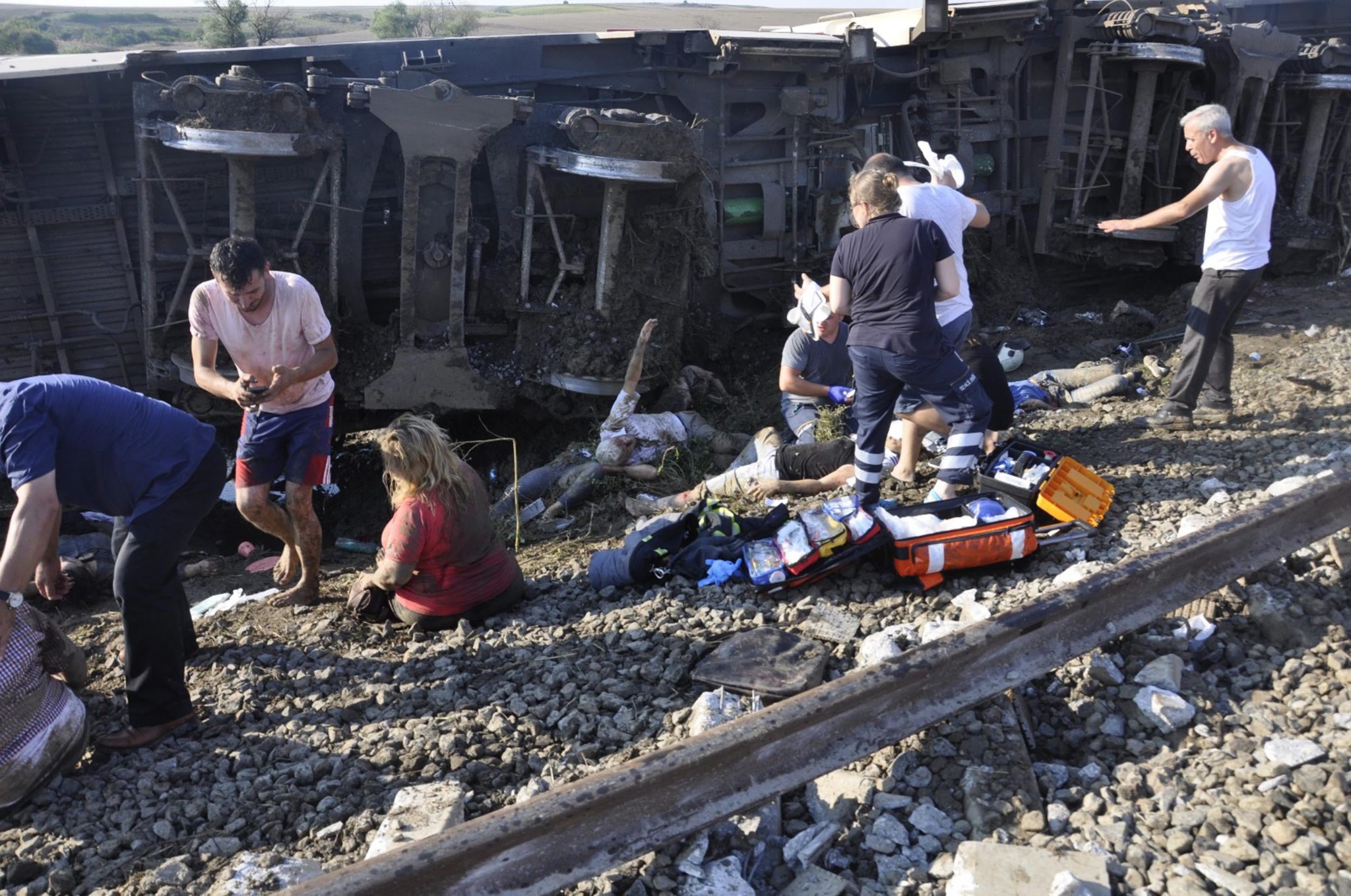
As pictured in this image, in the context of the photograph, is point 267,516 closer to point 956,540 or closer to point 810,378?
point 810,378

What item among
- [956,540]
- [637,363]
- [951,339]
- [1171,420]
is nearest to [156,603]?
[956,540]

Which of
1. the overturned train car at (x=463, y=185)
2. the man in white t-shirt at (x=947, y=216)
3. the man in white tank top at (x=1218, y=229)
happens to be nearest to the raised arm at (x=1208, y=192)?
the man in white tank top at (x=1218, y=229)

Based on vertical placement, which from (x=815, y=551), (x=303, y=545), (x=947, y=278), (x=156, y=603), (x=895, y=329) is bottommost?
(x=303, y=545)

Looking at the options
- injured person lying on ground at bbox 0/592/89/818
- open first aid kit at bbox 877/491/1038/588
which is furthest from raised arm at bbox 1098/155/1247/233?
injured person lying on ground at bbox 0/592/89/818

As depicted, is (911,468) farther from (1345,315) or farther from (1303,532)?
(1345,315)

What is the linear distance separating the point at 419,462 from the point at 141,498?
1040mm

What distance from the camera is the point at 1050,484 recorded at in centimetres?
494

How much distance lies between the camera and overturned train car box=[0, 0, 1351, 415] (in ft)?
24.3

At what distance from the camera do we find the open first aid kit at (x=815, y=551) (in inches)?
178

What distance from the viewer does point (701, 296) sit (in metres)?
9.06

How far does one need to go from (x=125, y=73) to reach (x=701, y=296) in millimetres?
4570

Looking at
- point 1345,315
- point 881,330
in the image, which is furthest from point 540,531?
point 1345,315

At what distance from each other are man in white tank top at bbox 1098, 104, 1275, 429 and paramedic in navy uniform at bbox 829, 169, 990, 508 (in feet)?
5.22

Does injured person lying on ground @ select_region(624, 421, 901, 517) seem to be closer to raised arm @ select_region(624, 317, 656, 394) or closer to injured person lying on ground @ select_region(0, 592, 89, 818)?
raised arm @ select_region(624, 317, 656, 394)
